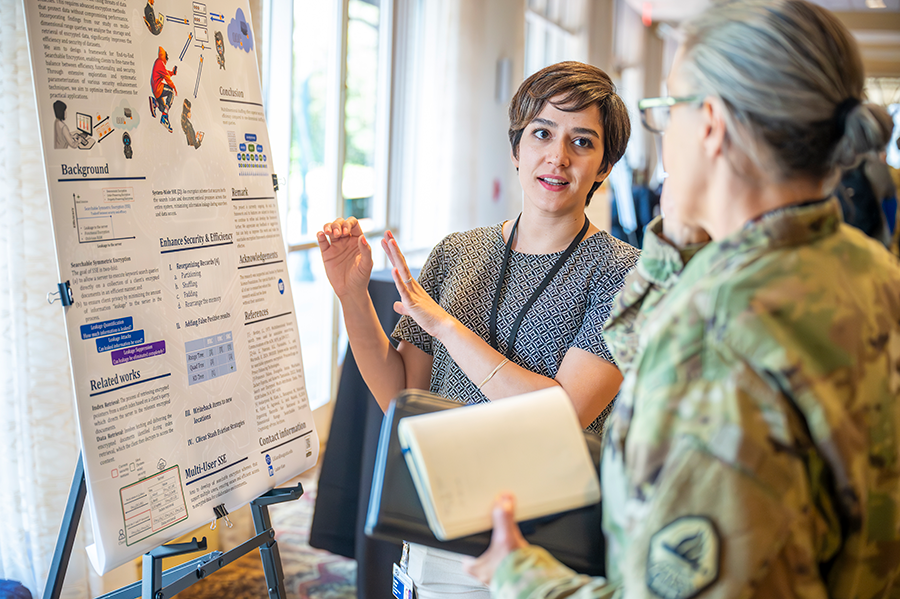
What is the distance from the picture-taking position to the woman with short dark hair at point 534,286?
124cm

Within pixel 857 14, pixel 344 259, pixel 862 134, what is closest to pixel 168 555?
pixel 344 259

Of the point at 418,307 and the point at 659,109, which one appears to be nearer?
the point at 659,109

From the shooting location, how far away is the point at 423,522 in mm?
794

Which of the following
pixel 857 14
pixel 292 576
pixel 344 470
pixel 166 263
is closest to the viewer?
pixel 166 263

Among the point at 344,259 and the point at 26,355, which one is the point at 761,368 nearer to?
the point at 344,259

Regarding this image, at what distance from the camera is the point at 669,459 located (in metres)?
0.59

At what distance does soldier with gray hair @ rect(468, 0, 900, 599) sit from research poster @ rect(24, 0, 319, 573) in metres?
0.93

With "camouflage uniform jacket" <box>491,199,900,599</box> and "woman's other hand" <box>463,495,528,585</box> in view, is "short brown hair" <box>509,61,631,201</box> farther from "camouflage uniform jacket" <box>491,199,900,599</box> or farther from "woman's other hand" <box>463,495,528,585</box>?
"woman's other hand" <box>463,495,528,585</box>

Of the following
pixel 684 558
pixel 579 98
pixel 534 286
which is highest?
pixel 579 98

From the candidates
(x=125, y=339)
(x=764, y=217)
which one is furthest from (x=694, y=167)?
(x=125, y=339)

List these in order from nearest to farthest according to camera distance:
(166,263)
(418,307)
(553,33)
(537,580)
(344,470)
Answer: (537,580) < (418,307) < (166,263) < (344,470) < (553,33)

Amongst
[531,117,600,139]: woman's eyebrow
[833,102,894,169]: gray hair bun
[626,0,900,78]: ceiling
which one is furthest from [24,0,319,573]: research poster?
[626,0,900,78]: ceiling

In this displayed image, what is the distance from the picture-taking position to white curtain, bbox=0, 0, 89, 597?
168cm

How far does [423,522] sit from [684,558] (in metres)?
0.32
